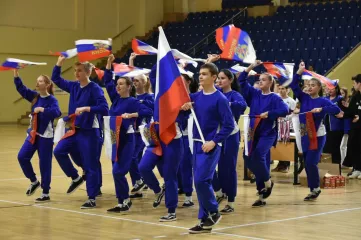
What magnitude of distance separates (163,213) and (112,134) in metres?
1.11

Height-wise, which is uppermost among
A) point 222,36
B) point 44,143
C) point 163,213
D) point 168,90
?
point 222,36

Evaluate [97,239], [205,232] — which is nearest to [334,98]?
[205,232]

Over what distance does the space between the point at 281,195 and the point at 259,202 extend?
1.18m

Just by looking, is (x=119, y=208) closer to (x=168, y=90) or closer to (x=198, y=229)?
(x=198, y=229)

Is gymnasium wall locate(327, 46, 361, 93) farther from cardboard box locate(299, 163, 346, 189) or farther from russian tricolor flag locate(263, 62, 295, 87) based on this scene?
russian tricolor flag locate(263, 62, 295, 87)

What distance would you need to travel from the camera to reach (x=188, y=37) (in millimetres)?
26219

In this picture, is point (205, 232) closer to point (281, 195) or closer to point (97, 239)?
point (97, 239)

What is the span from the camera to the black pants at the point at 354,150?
12.4 meters

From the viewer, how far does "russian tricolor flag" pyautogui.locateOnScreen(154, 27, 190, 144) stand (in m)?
7.06

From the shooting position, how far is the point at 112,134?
333 inches

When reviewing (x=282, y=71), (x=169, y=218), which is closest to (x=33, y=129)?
(x=169, y=218)

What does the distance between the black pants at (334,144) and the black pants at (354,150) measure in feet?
1.06

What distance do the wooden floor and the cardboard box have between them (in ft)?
0.93

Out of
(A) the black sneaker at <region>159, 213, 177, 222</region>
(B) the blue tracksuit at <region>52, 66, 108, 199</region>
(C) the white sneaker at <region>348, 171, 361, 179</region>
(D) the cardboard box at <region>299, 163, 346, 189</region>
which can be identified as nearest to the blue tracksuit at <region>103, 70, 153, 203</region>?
(B) the blue tracksuit at <region>52, 66, 108, 199</region>
